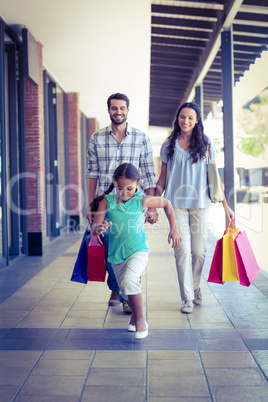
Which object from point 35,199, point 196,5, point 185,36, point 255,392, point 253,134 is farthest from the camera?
point 185,36

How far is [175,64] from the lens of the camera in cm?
901

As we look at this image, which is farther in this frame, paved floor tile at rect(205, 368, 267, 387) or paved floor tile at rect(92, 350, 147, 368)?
paved floor tile at rect(92, 350, 147, 368)

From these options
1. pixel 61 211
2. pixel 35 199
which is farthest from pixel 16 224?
pixel 61 211

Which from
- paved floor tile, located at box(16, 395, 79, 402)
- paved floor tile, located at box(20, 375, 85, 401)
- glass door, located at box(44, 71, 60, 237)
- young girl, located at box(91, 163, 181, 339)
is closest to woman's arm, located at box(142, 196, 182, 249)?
young girl, located at box(91, 163, 181, 339)

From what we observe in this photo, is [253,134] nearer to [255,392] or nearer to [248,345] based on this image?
[248,345]

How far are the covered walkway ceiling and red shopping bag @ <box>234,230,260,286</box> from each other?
9.01ft

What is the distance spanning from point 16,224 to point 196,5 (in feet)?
12.1

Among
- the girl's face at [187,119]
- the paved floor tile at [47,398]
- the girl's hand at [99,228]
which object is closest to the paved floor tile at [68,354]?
the paved floor tile at [47,398]

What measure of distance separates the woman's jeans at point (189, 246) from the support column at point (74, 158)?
21.4 ft

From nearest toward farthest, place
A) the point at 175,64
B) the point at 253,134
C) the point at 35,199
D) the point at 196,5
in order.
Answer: the point at 253,134 → the point at 196,5 → the point at 35,199 → the point at 175,64

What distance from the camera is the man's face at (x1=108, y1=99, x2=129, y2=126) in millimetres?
3250

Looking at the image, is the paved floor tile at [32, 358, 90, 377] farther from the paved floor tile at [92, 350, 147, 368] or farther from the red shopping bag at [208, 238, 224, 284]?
the red shopping bag at [208, 238, 224, 284]

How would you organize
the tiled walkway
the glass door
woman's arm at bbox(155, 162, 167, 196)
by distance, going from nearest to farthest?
the tiled walkway → woman's arm at bbox(155, 162, 167, 196) → the glass door

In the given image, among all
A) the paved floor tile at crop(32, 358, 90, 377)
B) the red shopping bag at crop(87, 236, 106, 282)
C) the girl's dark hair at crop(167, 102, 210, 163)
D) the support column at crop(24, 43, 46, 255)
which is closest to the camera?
the paved floor tile at crop(32, 358, 90, 377)
